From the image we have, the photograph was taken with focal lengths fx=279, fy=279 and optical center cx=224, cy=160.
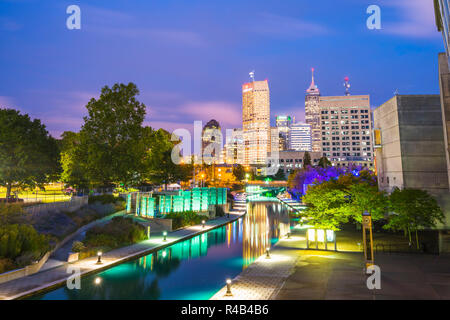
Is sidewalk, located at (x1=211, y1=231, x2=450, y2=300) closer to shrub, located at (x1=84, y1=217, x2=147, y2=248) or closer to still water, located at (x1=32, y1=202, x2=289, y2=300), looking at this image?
still water, located at (x1=32, y1=202, x2=289, y2=300)

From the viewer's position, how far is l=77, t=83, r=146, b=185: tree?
132 feet

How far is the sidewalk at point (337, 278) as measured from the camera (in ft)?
41.4

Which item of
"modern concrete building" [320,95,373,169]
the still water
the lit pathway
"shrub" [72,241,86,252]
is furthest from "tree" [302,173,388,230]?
"modern concrete building" [320,95,373,169]

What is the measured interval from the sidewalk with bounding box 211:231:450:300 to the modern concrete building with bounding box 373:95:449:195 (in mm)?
12981

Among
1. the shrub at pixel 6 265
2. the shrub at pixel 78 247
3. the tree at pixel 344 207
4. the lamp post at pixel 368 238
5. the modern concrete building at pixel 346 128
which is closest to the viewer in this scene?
the lamp post at pixel 368 238

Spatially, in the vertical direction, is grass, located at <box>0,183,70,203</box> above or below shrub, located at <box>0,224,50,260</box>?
above

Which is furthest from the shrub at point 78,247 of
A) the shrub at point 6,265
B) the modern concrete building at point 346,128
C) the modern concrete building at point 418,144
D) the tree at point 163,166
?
the modern concrete building at point 346,128

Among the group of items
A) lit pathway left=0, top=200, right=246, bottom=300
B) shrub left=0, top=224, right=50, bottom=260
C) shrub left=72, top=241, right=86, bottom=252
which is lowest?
lit pathway left=0, top=200, right=246, bottom=300

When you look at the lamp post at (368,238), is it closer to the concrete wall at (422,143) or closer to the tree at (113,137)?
the concrete wall at (422,143)

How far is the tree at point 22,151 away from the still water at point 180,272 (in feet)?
83.4

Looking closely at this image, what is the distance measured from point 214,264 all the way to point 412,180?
23.5m

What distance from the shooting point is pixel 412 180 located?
30.3 meters
